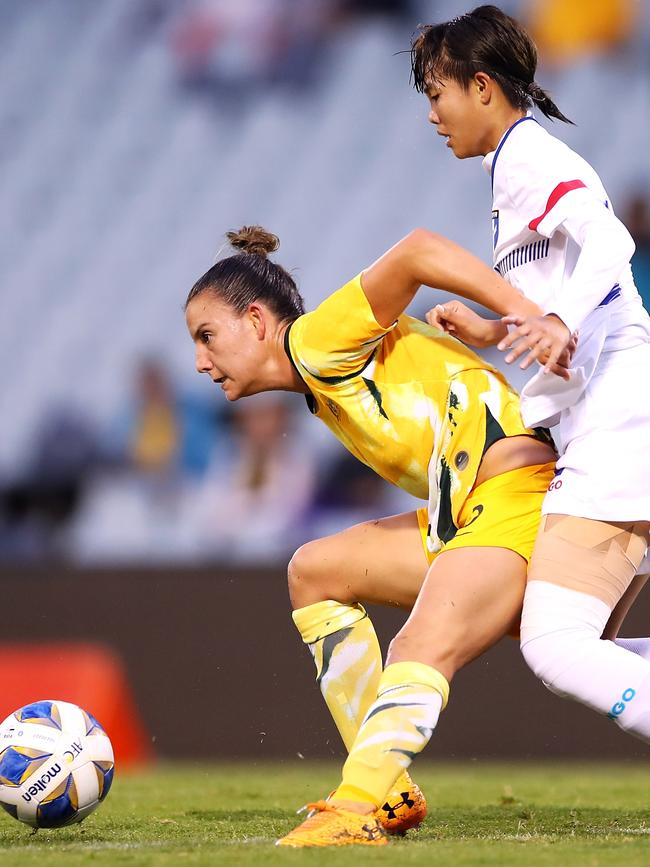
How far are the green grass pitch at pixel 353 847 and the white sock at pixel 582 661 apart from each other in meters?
0.30

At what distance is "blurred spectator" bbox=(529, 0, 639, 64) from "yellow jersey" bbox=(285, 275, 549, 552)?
7.13 m

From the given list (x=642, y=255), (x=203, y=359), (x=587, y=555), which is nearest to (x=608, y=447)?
(x=587, y=555)

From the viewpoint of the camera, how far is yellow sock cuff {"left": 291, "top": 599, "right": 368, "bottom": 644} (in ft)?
11.8

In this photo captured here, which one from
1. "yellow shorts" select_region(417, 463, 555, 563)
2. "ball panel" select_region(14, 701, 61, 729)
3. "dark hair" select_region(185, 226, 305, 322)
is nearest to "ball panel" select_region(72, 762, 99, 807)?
"ball panel" select_region(14, 701, 61, 729)

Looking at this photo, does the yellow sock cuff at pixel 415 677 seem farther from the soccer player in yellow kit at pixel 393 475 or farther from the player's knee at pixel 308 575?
the player's knee at pixel 308 575

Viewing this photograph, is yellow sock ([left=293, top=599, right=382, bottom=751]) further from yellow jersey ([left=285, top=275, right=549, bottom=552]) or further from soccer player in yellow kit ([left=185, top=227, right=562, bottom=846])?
yellow jersey ([left=285, top=275, right=549, bottom=552])

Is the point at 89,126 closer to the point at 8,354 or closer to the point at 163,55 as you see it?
the point at 163,55

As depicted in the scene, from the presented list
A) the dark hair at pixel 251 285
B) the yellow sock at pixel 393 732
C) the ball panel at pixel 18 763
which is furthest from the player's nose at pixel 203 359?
the ball panel at pixel 18 763

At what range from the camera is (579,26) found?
397 inches

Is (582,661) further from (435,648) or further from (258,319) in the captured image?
(258,319)

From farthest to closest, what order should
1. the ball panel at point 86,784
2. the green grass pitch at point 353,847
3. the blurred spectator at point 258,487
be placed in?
the blurred spectator at point 258,487 < the ball panel at point 86,784 < the green grass pitch at point 353,847

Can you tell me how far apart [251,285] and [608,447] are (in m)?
1.00

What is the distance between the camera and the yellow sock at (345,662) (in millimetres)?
3574

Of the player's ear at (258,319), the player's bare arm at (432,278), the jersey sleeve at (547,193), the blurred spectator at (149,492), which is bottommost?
the blurred spectator at (149,492)
